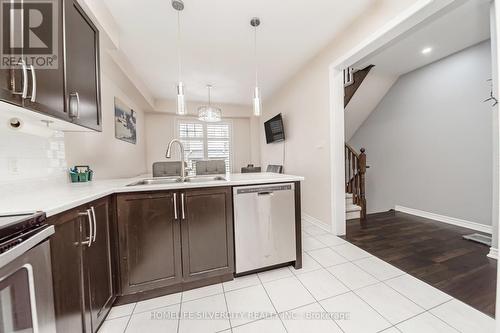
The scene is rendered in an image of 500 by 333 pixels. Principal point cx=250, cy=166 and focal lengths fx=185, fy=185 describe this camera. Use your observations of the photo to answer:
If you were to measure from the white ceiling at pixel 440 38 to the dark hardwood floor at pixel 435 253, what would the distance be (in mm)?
2402

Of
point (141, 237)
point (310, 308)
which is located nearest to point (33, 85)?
point (141, 237)

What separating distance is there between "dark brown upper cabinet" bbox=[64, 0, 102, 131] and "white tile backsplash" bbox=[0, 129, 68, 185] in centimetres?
35

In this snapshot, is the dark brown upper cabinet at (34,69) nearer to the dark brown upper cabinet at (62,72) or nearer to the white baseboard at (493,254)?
the dark brown upper cabinet at (62,72)

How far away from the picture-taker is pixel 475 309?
1268 mm

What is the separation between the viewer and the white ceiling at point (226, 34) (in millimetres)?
1895

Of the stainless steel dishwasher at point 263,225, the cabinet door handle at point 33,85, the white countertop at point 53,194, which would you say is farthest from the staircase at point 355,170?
the cabinet door handle at point 33,85

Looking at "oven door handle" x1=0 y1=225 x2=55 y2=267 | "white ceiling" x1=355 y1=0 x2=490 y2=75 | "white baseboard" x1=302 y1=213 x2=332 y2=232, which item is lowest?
"white baseboard" x1=302 y1=213 x2=332 y2=232

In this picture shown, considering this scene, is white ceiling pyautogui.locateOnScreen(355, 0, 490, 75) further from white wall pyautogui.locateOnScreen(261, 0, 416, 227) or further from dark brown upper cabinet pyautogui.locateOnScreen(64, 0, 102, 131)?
dark brown upper cabinet pyautogui.locateOnScreen(64, 0, 102, 131)

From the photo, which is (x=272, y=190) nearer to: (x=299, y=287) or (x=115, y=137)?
(x=299, y=287)

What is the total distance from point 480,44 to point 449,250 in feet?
9.26

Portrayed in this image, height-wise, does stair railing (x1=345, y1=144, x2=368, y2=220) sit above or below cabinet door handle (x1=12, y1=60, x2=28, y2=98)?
below

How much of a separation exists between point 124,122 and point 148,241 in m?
2.53

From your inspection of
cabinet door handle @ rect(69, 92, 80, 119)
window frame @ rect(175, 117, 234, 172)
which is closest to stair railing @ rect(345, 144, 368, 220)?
window frame @ rect(175, 117, 234, 172)

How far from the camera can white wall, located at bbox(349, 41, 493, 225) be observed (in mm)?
2555
